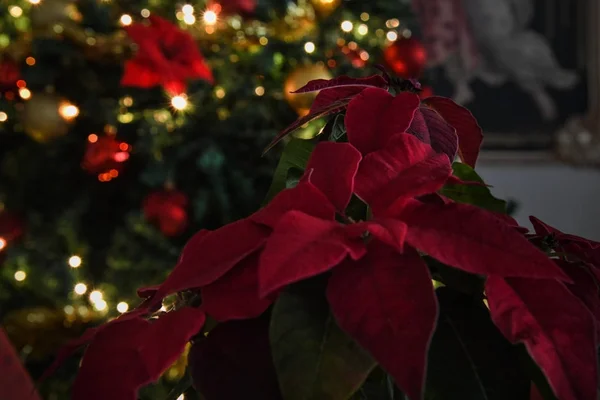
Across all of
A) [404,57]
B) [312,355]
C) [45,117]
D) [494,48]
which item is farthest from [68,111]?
[494,48]

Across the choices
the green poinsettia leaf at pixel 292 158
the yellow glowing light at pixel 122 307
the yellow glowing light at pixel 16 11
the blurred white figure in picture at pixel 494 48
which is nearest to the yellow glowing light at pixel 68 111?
the yellow glowing light at pixel 16 11

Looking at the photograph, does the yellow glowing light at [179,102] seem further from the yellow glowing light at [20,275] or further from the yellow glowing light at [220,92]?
the yellow glowing light at [20,275]

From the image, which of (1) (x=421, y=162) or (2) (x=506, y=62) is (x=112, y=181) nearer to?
(1) (x=421, y=162)

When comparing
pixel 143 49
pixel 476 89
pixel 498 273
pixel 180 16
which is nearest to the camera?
pixel 498 273

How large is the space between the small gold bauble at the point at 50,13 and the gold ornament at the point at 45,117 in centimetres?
14

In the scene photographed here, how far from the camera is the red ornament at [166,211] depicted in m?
1.12

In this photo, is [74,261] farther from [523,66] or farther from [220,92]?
[523,66]

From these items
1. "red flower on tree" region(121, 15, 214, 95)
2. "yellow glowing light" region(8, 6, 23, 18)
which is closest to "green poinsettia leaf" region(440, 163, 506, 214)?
"red flower on tree" region(121, 15, 214, 95)

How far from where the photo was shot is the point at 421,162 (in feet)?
0.74

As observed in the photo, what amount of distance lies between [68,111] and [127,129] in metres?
0.12

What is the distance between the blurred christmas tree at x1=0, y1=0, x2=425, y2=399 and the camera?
45.4 inches

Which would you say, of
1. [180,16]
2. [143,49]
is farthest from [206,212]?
[180,16]

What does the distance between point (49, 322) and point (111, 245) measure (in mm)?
196

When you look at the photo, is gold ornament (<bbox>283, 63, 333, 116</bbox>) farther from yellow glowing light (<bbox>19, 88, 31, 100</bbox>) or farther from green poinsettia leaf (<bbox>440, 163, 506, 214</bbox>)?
green poinsettia leaf (<bbox>440, 163, 506, 214</bbox>)
